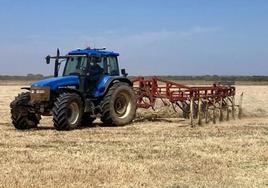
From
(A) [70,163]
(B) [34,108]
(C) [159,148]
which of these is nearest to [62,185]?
(A) [70,163]

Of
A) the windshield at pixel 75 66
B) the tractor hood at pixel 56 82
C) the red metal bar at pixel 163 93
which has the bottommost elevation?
the red metal bar at pixel 163 93

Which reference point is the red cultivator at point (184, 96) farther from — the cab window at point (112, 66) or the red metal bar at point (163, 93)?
the cab window at point (112, 66)

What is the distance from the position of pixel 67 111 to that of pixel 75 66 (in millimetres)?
1983

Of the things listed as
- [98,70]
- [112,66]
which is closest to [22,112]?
[98,70]

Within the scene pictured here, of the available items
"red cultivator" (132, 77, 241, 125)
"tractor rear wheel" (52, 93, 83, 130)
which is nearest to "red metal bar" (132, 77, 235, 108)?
"red cultivator" (132, 77, 241, 125)

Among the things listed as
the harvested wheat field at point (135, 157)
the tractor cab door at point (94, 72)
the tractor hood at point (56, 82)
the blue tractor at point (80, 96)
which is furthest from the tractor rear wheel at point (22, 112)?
the tractor cab door at point (94, 72)

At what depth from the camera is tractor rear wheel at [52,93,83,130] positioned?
50.6 ft

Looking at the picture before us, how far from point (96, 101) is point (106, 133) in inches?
95.1

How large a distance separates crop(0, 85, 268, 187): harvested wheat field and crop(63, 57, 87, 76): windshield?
6.17 ft

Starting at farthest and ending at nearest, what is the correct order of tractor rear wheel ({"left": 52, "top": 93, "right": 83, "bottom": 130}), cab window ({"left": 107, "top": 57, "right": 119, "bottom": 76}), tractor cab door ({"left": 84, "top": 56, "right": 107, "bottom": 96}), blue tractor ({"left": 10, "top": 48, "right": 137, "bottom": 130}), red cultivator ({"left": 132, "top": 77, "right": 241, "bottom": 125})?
1. red cultivator ({"left": 132, "top": 77, "right": 241, "bottom": 125})
2. cab window ({"left": 107, "top": 57, "right": 119, "bottom": 76})
3. tractor cab door ({"left": 84, "top": 56, "right": 107, "bottom": 96})
4. blue tractor ({"left": 10, "top": 48, "right": 137, "bottom": 130})
5. tractor rear wheel ({"left": 52, "top": 93, "right": 83, "bottom": 130})

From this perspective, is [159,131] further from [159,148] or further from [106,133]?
[159,148]

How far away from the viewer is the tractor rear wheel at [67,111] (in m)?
15.4

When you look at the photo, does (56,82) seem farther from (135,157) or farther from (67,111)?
(135,157)

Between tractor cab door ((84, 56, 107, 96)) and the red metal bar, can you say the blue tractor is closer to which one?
tractor cab door ((84, 56, 107, 96))
